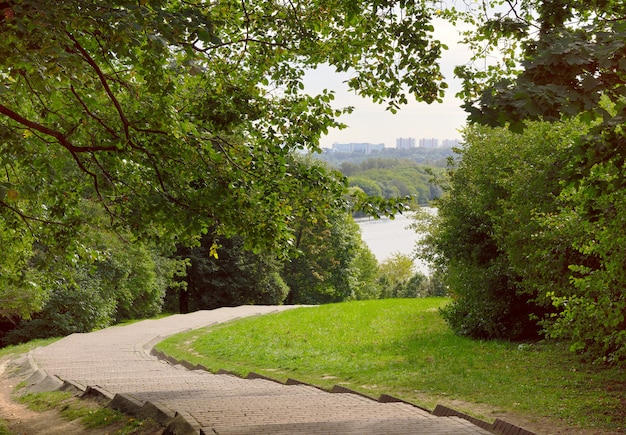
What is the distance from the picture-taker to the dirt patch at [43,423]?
7.72m

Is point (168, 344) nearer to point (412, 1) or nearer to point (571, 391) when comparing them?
point (571, 391)

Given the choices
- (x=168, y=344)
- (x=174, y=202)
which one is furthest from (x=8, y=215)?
(x=168, y=344)

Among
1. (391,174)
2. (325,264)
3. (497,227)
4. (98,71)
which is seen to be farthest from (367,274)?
(98,71)

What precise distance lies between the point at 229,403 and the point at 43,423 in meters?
3.00

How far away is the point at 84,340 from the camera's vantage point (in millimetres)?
22641

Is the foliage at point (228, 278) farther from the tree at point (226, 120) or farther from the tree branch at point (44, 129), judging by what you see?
the tree branch at point (44, 129)

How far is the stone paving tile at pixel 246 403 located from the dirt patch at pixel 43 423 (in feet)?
1.31

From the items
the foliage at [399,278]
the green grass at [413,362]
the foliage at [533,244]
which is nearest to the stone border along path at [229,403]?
the green grass at [413,362]

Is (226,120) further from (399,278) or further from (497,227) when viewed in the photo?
(399,278)

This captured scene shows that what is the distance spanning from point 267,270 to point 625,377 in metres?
32.5

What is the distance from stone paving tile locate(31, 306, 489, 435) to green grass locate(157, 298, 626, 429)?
2.46 m

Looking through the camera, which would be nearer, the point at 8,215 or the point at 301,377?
the point at 8,215

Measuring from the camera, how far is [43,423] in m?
9.49

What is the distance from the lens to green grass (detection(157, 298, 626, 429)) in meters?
12.1
